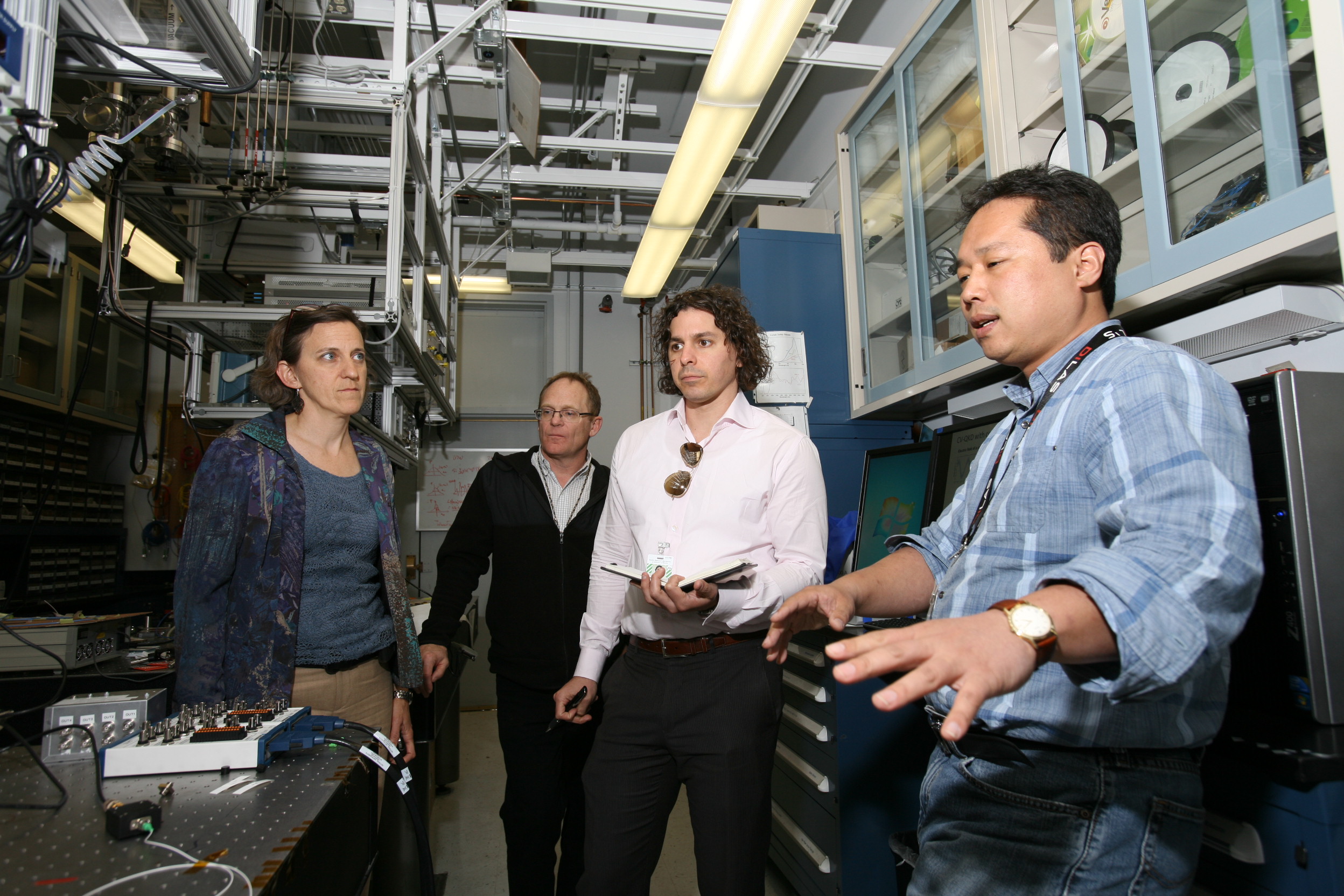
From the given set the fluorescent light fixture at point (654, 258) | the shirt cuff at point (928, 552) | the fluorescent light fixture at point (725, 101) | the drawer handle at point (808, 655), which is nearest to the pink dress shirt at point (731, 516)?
the shirt cuff at point (928, 552)

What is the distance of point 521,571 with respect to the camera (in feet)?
6.54

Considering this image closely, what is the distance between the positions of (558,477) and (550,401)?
231mm

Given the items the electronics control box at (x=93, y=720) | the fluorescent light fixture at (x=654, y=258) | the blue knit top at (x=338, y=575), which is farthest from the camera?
the fluorescent light fixture at (x=654, y=258)

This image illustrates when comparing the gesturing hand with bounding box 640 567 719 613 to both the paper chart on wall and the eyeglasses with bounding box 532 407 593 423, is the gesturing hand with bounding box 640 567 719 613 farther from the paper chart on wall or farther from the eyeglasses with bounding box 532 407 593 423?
the paper chart on wall

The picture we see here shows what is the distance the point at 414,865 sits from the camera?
6.04 ft

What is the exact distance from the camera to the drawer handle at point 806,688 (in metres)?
A: 1.96

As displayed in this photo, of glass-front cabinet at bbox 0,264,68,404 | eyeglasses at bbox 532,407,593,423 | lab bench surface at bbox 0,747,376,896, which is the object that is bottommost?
lab bench surface at bbox 0,747,376,896

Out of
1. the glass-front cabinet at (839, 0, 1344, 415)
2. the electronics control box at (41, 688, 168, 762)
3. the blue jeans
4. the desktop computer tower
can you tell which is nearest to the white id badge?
the blue jeans

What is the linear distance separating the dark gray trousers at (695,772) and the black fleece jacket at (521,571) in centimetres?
54

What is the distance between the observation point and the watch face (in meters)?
0.55

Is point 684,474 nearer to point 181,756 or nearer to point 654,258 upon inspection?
point 181,756

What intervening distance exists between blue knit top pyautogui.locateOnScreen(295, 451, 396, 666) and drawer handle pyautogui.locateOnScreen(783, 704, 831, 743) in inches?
46.2

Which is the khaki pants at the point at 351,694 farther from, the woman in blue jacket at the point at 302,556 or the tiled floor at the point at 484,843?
the tiled floor at the point at 484,843

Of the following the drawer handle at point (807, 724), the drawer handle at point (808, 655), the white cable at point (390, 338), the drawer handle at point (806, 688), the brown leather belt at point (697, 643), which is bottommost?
the drawer handle at point (807, 724)
